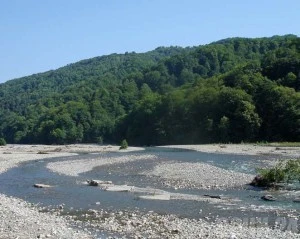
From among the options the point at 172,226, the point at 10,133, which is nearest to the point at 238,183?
the point at 172,226

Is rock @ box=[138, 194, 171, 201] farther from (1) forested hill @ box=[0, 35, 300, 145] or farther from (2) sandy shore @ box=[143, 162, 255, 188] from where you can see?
(1) forested hill @ box=[0, 35, 300, 145]

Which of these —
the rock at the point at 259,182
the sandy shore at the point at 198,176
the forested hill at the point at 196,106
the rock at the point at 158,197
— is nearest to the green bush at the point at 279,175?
the rock at the point at 259,182

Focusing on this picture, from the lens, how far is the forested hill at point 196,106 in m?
99.9

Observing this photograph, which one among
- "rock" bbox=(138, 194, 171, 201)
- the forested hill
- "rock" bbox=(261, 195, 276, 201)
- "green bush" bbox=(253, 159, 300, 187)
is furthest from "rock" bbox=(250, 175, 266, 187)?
the forested hill

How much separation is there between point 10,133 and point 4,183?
496 feet

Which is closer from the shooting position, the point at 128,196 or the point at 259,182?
the point at 128,196

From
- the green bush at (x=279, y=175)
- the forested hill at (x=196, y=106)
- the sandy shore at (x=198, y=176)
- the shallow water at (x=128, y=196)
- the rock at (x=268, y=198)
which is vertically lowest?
the shallow water at (x=128, y=196)

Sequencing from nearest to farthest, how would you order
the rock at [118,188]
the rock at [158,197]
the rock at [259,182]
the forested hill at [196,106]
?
the rock at [158,197]
the rock at [118,188]
the rock at [259,182]
the forested hill at [196,106]

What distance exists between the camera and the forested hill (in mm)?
99938

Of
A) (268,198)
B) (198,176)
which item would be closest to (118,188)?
(198,176)

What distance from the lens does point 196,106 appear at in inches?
4574

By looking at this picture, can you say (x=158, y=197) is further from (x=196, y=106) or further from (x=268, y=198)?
(x=196, y=106)

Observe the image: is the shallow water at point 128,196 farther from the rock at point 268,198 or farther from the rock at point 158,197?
the rock at point 158,197

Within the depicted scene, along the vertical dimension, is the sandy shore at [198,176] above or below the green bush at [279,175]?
below
